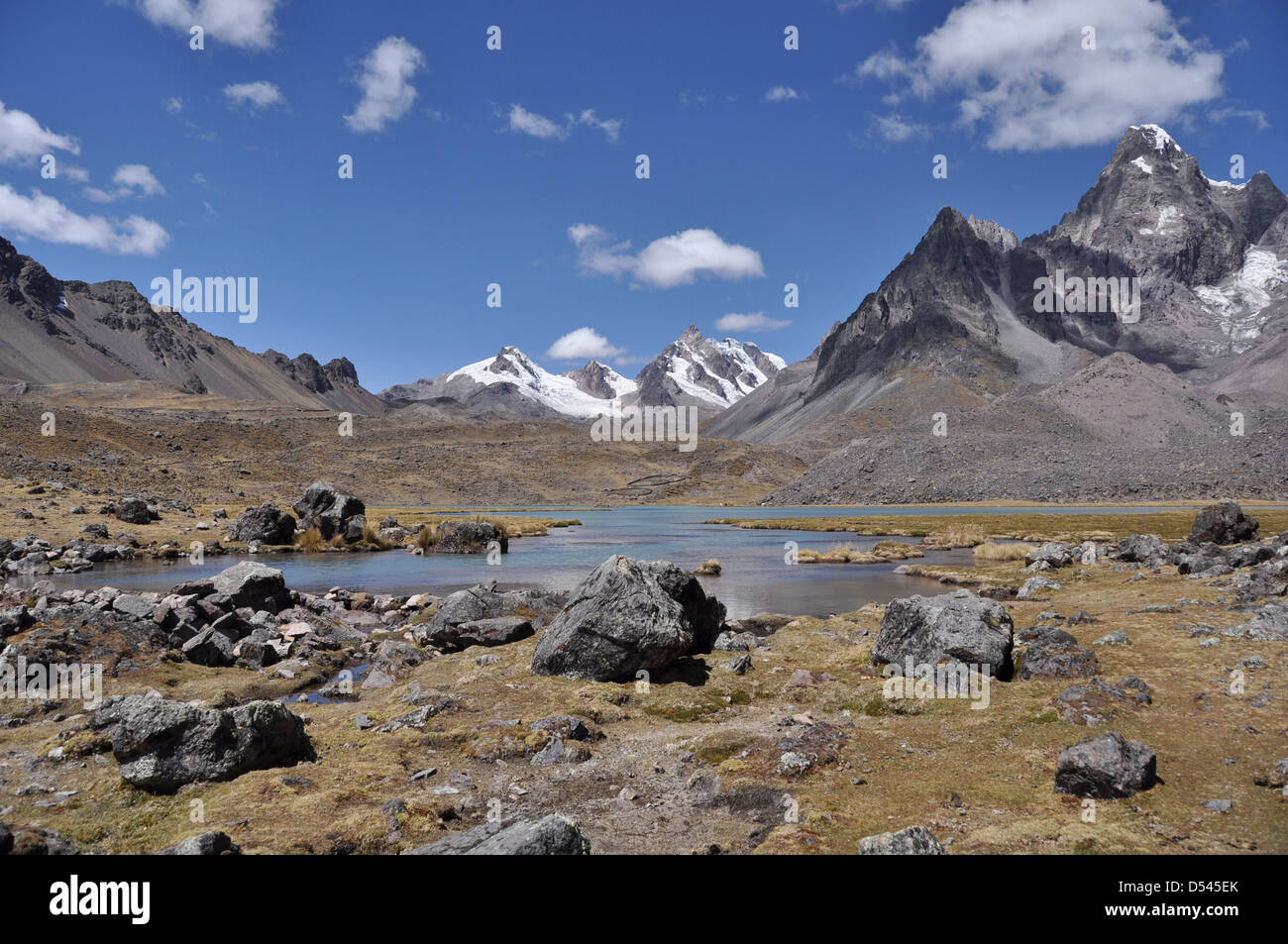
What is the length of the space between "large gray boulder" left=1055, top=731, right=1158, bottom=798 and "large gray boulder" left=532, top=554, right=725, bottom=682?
33.7 feet

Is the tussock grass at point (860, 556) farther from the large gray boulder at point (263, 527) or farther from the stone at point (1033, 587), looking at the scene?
the large gray boulder at point (263, 527)

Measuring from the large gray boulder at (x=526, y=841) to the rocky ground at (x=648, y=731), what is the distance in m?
0.04

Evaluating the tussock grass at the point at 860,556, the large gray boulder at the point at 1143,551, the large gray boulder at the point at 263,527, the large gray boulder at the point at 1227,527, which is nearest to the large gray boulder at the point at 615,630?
the large gray boulder at the point at 1143,551

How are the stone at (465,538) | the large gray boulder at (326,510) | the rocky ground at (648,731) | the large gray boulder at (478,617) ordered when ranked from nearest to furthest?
the rocky ground at (648,731) → the large gray boulder at (478,617) → the stone at (465,538) → the large gray boulder at (326,510)

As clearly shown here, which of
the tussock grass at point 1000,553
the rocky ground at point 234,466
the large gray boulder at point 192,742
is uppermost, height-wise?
the rocky ground at point 234,466

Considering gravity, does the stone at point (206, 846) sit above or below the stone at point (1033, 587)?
above

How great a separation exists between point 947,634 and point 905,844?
1125cm

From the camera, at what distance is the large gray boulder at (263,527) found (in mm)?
62781
